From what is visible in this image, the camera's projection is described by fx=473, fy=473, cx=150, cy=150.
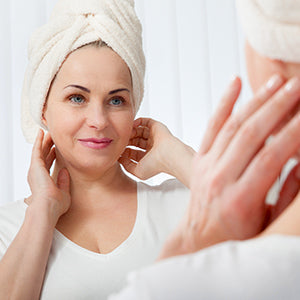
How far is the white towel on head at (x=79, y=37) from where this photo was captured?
151cm

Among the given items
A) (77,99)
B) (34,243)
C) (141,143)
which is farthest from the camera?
(141,143)

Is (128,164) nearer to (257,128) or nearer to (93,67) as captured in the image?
(93,67)

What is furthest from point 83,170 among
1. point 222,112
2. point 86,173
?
point 222,112

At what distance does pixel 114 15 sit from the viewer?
5.14 ft

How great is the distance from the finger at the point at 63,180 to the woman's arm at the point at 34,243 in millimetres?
24

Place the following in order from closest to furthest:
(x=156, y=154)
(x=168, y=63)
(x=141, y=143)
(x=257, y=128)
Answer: (x=257, y=128) → (x=156, y=154) → (x=141, y=143) → (x=168, y=63)

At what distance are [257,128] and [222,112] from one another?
0.27 ft

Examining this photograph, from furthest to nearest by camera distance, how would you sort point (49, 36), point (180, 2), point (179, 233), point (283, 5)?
point (180, 2)
point (49, 36)
point (179, 233)
point (283, 5)

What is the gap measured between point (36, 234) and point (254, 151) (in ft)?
3.11

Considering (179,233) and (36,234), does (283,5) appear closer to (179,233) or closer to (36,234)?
(179,233)

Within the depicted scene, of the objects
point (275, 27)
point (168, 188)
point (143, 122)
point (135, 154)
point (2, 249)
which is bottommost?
point (2, 249)

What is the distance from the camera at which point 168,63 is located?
2.70 m

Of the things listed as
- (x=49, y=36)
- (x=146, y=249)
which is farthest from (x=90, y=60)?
(x=146, y=249)

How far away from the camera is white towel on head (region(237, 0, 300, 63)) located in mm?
601
